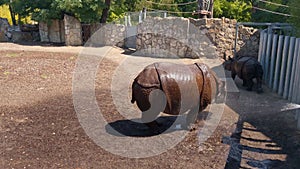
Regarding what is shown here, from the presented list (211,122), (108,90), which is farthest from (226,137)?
(108,90)

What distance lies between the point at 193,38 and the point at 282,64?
594 cm

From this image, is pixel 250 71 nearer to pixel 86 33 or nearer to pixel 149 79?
pixel 149 79

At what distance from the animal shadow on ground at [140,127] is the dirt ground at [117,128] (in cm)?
3

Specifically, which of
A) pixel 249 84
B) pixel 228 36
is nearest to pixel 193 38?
pixel 228 36

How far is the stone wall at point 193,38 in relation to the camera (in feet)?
40.5

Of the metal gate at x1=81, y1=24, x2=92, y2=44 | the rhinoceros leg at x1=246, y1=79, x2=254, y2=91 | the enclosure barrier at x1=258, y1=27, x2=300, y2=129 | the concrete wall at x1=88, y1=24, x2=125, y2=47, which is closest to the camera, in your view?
the enclosure barrier at x1=258, y1=27, x2=300, y2=129

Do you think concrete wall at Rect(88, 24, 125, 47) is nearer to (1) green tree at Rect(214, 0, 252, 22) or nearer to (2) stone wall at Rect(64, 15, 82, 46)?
(2) stone wall at Rect(64, 15, 82, 46)

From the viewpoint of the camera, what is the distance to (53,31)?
18.2 metres

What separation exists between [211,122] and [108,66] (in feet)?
20.3

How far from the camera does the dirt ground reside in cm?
429

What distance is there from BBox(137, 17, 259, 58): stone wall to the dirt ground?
452cm

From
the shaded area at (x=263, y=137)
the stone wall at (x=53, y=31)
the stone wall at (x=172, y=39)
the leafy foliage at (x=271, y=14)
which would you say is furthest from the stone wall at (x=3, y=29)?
the shaded area at (x=263, y=137)

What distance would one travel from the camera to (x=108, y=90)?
7.97 meters

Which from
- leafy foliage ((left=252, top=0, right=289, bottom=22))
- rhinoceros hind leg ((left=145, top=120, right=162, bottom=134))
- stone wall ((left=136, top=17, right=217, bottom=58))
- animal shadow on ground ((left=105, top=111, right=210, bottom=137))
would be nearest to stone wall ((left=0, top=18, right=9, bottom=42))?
stone wall ((left=136, top=17, right=217, bottom=58))
